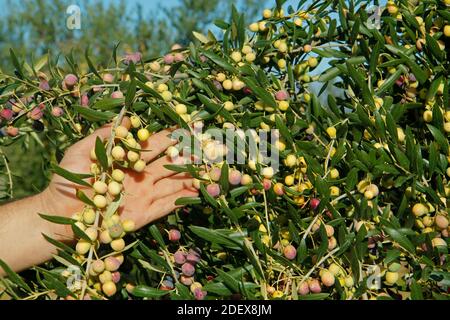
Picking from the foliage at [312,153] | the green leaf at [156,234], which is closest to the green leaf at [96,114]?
the foliage at [312,153]

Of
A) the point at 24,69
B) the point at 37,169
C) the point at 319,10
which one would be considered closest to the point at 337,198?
the point at 319,10

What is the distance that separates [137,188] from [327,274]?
36 centimetres

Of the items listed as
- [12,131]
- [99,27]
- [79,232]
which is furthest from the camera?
[99,27]

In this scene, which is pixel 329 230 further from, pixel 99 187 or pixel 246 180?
pixel 99 187

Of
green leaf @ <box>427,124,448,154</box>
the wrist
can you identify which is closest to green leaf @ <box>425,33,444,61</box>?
green leaf @ <box>427,124,448,154</box>

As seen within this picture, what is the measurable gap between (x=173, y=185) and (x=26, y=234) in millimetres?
307

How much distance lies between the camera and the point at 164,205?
993 mm

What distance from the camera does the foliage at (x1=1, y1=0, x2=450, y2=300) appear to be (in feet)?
2.91

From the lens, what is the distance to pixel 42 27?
474 cm

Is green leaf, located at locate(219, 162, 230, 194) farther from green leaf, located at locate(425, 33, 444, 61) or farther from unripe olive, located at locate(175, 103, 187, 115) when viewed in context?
green leaf, located at locate(425, 33, 444, 61)

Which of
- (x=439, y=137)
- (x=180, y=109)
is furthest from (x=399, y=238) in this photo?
(x=180, y=109)

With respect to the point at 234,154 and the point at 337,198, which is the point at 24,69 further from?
the point at 337,198

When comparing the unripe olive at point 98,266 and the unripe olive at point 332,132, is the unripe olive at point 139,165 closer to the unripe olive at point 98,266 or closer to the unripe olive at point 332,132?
the unripe olive at point 98,266

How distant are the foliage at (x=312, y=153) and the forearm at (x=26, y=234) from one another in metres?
0.09
